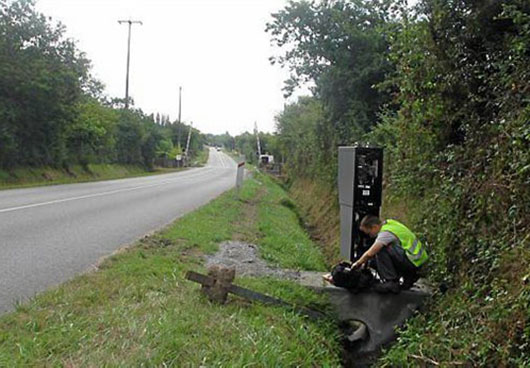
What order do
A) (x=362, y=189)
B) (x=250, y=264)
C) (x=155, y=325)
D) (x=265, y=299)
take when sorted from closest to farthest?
(x=155, y=325) < (x=265, y=299) < (x=362, y=189) < (x=250, y=264)

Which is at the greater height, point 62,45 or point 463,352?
point 62,45

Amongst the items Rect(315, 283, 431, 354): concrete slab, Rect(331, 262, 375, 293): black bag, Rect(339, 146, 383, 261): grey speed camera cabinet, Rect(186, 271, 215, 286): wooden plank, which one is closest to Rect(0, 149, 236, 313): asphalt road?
Rect(186, 271, 215, 286): wooden plank

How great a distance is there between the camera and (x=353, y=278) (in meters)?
6.30

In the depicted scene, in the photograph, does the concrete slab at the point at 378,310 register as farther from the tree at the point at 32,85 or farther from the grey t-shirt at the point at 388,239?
the tree at the point at 32,85

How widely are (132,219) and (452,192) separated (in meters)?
8.59

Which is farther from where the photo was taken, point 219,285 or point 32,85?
point 32,85

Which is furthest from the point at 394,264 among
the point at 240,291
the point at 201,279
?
the point at 201,279

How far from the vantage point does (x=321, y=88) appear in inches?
693

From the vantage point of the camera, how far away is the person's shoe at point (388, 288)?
6100 millimetres

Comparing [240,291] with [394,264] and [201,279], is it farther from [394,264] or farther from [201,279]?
[394,264]

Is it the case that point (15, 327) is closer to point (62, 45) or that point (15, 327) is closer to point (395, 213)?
point (395, 213)

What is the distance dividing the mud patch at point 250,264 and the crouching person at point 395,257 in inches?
39.3

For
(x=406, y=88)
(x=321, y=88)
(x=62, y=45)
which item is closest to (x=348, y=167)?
(x=406, y=88)

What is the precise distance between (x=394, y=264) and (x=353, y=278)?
511mm
